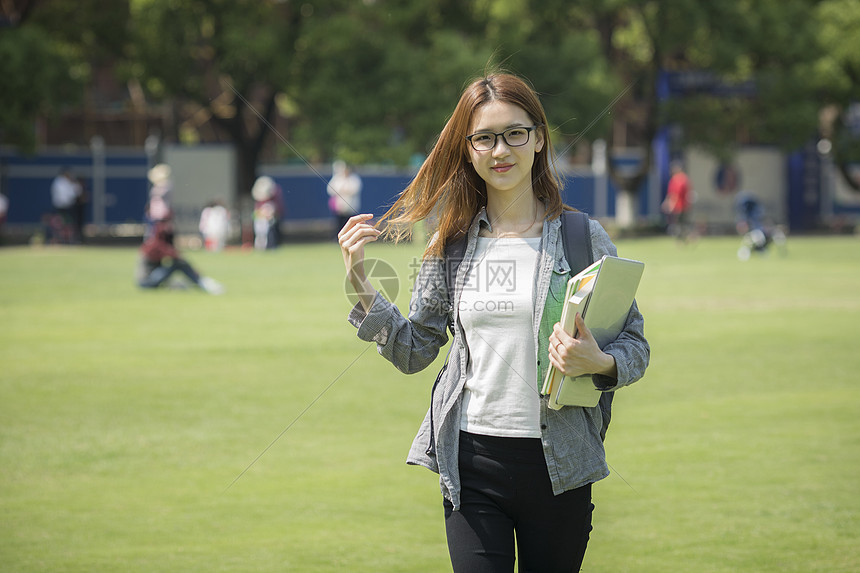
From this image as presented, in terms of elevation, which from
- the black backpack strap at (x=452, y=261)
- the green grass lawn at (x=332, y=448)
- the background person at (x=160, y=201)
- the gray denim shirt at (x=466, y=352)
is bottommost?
the green grass lawn at (x=332, y=448)

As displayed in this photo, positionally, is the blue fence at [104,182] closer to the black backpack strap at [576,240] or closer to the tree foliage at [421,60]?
the tree foliage at [421,60]

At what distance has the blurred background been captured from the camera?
31.9 meters

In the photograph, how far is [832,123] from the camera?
38.9 metres

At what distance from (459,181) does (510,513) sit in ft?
3.17

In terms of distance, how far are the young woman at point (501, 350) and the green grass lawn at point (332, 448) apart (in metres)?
0.35

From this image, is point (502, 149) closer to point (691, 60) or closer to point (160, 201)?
point (160, 201)

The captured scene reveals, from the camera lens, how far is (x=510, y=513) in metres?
3.25

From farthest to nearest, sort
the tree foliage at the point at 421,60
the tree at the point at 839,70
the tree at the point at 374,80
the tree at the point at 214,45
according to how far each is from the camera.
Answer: the tree at the point at 839,70
the tree at the point at 374,80
the tree foliage at the point at 421,60
the tree at the point at 214,45

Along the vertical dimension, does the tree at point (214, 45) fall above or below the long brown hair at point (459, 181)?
above

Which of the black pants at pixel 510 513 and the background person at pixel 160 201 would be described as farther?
the background person at pixel 160 201

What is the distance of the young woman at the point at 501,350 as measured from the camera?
3191 mm

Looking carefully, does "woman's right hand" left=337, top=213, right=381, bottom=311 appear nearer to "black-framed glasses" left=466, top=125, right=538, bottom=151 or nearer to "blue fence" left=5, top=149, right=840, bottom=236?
"black-framed glasses" left=466, top=125, right=538, bottom=151

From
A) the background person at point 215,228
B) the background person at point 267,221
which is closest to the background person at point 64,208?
the background person at point 215,228

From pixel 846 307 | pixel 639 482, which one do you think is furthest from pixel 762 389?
pixel 846 307
